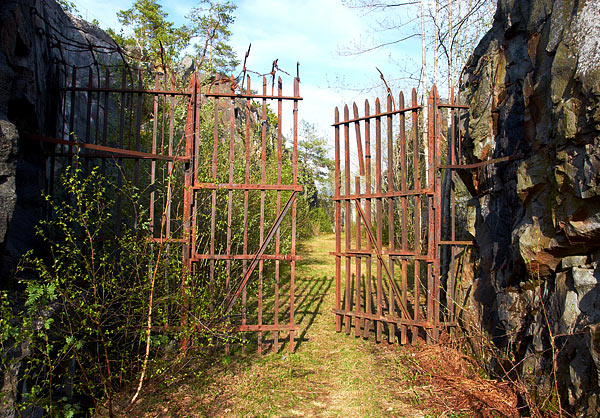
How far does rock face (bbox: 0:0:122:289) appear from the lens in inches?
116

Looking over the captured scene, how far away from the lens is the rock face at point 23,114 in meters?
2.94

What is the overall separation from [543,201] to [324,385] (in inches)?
117

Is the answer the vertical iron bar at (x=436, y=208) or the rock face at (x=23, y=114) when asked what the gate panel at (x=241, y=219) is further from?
the vertical iron bar at (x=436, y=208)

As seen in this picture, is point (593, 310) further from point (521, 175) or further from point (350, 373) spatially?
point (350, 373)

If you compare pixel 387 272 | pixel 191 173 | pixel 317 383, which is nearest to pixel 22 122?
pixel 191 173

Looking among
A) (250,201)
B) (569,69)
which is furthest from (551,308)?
(250,201)

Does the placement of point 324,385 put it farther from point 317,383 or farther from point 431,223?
point 431,223

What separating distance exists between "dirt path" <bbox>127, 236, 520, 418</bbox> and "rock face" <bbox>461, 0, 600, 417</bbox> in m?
0.70

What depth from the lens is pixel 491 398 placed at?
3.68 m

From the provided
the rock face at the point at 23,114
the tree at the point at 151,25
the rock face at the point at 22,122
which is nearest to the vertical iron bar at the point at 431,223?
the rock face at the point at 23,114

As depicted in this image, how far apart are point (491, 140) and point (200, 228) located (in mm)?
4428

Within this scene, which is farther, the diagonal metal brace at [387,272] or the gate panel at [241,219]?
the diagonal metal brace at [387,272]

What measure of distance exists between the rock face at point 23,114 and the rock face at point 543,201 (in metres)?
4.13

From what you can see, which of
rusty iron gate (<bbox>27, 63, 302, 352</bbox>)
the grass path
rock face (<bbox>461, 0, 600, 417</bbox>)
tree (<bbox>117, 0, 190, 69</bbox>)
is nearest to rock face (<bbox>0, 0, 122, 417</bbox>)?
rusty iron gate (<bbox>27, 63, 302, 352</bbox>)
